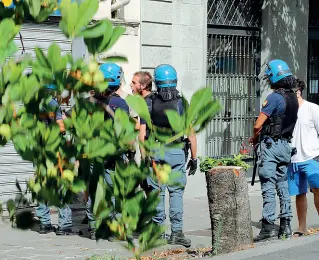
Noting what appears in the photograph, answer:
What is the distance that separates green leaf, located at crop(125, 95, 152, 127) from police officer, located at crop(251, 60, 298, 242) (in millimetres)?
6886

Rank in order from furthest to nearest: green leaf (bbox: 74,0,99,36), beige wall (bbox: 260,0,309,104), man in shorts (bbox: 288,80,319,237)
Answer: beige wall (bbox: 260,0,309,104) < man in shorts (bbox: 288,80,319,237) < green leaf (bbox: 74,0,99,36)

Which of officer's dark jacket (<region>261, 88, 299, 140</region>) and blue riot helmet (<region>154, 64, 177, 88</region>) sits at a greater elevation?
blue riot helmet (<region>154, 64, 177, 88</region>)

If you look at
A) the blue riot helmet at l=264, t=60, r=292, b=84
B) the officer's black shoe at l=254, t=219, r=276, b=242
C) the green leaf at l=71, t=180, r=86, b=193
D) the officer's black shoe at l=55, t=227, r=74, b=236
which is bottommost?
the officer's black shoe at l=55, t=227, r=74, b=236

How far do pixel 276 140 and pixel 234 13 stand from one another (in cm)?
590

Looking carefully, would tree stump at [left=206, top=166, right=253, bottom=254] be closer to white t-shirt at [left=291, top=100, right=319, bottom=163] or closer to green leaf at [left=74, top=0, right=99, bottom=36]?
white t-shirt at [left=291, top=100, right=319, bottom=163]

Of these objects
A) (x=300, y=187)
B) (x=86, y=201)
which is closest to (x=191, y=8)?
(x=300, y=187)

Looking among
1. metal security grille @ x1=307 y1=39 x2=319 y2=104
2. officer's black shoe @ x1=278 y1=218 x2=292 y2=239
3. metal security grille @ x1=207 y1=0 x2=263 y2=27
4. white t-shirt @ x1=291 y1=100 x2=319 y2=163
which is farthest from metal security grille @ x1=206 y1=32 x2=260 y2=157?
officer's black shoe @ x1=278 y1=218 x2=292 y2=239

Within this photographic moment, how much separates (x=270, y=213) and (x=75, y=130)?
23.7 feet

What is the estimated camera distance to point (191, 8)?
1368 cm

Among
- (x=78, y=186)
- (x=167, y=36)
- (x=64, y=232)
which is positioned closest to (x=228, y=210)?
(x=64, y=232)

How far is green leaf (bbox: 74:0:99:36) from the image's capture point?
2.27 meters

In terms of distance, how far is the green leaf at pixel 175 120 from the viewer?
2328 millimetres

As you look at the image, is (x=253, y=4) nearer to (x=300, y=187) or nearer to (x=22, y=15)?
(x=300, y=187)

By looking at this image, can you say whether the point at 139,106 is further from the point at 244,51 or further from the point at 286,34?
the point at 286,34
